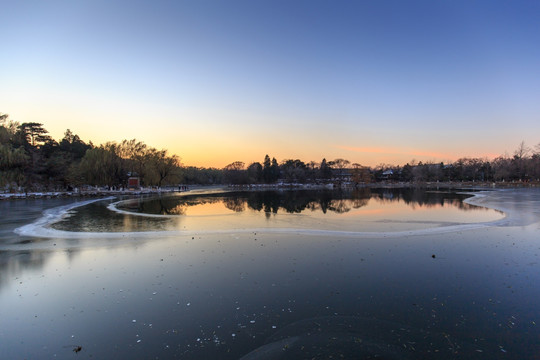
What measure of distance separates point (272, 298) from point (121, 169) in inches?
2208

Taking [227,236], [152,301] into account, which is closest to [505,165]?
[227,236]

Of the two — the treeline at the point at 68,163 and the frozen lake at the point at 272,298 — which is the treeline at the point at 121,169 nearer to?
the treeline at the point at 68,163

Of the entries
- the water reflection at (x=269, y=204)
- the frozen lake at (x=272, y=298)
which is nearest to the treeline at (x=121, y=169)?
the water reflection at (x=269, y=204)

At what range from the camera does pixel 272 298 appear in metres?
6.14

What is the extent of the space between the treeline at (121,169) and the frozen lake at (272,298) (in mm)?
35984

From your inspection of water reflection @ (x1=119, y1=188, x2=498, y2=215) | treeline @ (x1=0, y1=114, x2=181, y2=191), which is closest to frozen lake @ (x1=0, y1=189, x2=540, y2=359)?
water reflection @ (x1=119, y1=188, x2=498, y2=215)

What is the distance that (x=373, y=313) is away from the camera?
5414 mm

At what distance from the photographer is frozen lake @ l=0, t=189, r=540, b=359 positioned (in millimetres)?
4434

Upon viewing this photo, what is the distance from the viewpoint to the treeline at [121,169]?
39625 mm

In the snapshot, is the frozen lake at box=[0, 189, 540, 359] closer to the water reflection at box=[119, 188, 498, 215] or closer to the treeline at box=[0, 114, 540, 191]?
the water reflection at box=[119, 188, 498, 215]

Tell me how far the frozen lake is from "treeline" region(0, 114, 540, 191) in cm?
3598

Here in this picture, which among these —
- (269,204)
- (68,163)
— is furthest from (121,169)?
(269,204)

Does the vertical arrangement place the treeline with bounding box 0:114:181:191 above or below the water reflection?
above

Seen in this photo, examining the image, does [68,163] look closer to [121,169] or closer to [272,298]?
[121,169]
